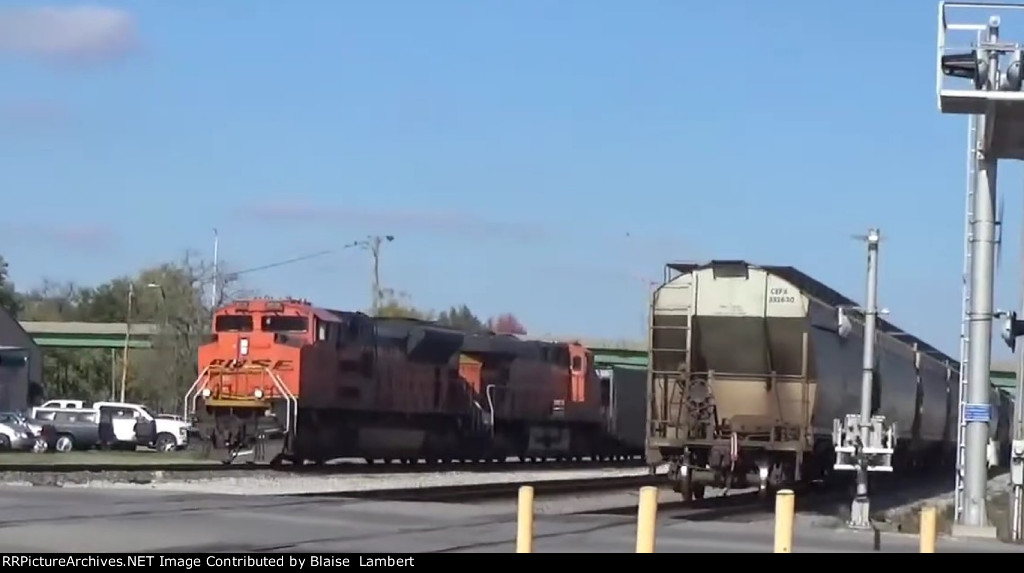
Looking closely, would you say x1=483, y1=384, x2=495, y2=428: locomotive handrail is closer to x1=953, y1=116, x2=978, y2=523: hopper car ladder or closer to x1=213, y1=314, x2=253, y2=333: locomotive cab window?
x1=213, y1=314, x2=253, y2=333: locomotive cab window

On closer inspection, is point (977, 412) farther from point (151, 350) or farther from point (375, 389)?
point (151, 350)

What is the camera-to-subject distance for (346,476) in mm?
33344

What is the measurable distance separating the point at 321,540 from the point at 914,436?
22128mm

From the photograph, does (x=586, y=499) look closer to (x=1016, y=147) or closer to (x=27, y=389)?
(x=1016, y=147)

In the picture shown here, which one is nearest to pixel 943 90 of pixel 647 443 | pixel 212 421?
pixel 647 443

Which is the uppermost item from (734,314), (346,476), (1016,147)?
(1016,147)

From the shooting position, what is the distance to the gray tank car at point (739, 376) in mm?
25031

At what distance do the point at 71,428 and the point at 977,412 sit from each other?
38165 millimetres

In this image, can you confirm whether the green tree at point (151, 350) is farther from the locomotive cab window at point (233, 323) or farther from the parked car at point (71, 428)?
the locomotive cab window at point (233, 323)

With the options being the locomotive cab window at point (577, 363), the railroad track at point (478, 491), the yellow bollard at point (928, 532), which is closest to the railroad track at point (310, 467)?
the locomotive cab window at point (577, 363)

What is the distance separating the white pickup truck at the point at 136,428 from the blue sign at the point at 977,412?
122ft

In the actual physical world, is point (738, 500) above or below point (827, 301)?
below

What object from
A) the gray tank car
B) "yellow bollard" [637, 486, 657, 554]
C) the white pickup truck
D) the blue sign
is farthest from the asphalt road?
the white pickup truck
